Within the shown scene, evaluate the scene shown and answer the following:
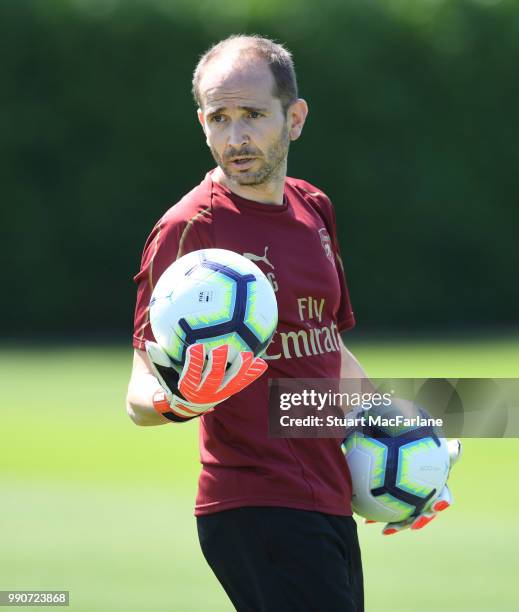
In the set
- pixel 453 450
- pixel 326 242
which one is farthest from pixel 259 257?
pixel 453 450

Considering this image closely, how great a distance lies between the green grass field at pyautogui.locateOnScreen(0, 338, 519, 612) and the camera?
20.6 ft

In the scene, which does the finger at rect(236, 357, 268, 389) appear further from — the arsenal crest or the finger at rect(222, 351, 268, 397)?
the arsenal crest

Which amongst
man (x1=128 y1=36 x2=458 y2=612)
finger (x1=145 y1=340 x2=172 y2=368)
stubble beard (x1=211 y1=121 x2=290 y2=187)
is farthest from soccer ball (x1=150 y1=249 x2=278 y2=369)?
stubble beard (x1=211 y1=121 x2=290 y2=187)

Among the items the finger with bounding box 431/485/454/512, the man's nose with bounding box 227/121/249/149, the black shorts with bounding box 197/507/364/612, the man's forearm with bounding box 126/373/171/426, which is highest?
the man's nose with bounding box 227/121/249/149

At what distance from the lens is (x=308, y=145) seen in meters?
18.6

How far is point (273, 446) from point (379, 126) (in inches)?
615

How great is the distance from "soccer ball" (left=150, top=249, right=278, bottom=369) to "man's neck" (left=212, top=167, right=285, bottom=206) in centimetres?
42

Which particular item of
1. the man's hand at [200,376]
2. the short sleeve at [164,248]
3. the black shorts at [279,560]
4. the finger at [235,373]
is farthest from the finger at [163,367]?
the black shorts at [279,560]

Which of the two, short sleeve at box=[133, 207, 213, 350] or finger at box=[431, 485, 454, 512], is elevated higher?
short sleeve at box=[133, 207, 213, 350]

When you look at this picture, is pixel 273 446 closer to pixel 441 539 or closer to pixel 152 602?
pixel 152 602

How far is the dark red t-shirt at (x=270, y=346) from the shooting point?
3.63m

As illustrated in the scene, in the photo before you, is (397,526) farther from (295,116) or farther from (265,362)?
(295,116)

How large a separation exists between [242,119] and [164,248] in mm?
481

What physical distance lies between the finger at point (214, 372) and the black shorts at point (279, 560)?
0.57 metres
